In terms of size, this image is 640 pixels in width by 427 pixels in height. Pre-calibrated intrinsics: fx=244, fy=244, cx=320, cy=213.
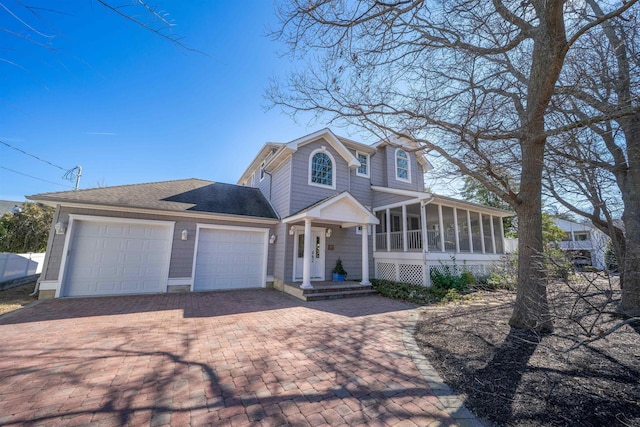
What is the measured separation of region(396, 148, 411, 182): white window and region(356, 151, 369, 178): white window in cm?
207

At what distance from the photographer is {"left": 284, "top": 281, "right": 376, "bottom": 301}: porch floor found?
314 inches

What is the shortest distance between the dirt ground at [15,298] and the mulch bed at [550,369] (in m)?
9.61

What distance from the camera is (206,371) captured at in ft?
10.5

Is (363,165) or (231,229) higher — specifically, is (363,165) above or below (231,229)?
above

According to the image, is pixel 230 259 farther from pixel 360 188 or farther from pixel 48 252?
pixel 360 188

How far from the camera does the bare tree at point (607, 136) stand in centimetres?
372

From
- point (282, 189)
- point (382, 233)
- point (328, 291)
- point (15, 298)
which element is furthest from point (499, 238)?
point (15, 298)

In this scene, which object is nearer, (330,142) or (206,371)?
(206,371)

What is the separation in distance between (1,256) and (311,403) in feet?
40.5

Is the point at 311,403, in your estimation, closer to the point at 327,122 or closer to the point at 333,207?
the point at 327,122

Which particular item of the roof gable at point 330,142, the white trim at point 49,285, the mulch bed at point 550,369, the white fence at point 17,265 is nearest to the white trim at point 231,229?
the white trim at point 49,285

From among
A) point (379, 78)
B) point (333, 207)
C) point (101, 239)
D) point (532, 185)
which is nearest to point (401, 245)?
point (333, 207)

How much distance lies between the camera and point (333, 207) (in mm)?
8828

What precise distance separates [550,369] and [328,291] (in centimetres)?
591
